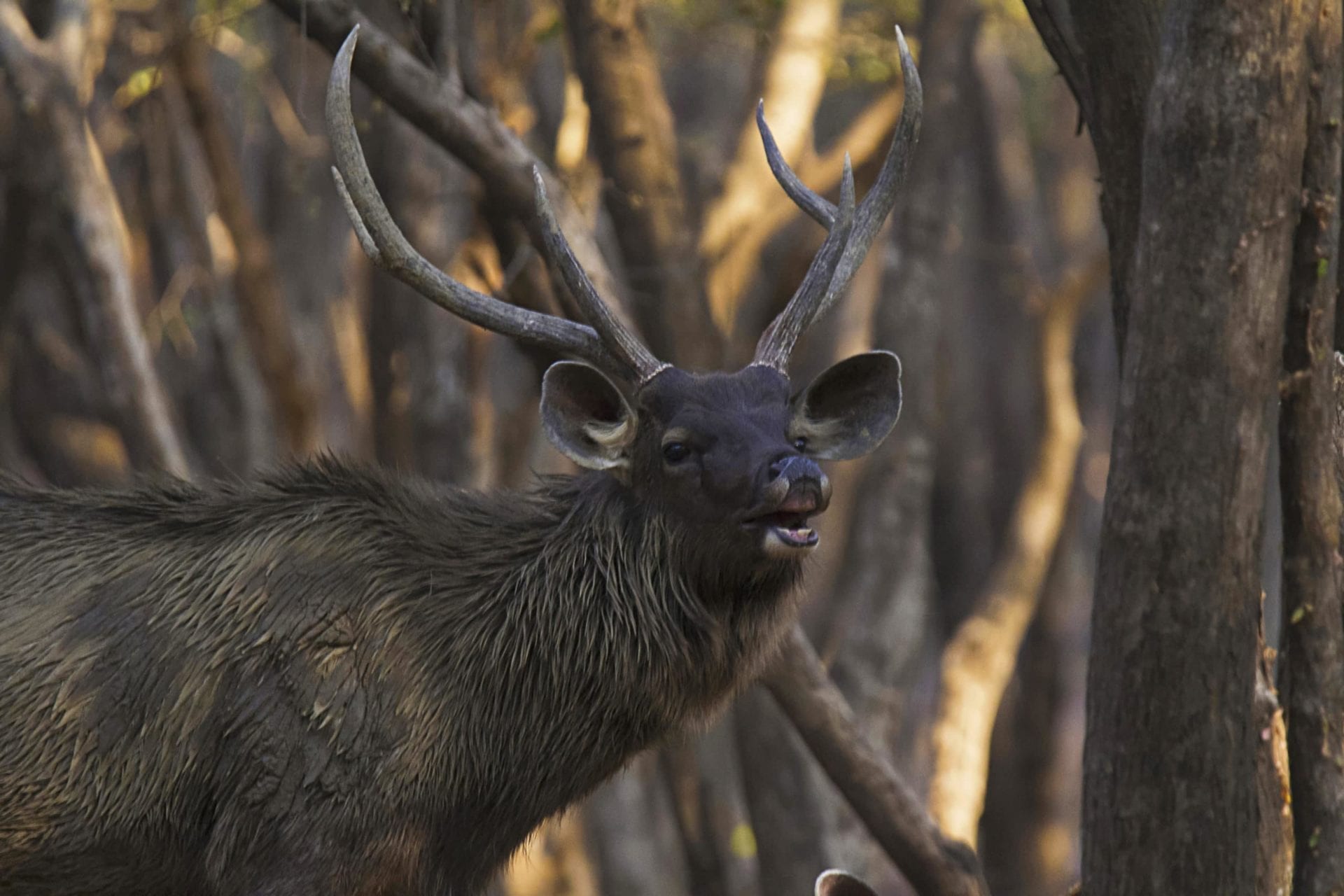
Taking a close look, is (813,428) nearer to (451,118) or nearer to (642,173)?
(451,118)

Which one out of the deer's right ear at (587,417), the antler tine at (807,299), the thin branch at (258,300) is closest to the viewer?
the deer's right ear at (587,417)

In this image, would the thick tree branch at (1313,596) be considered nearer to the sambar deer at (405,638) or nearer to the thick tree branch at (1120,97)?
the thick tree branch at (1120,97)

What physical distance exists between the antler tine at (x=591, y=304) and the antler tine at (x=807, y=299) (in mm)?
394

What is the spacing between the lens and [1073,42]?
5.58m

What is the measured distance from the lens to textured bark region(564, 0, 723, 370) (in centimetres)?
833

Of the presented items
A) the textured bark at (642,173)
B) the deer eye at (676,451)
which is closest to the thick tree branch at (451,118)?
the textured bark at (642,173)

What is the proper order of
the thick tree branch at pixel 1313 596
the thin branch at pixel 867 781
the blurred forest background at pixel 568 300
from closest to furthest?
the thick tree branch at pixel 1313 596, the thin branch at pixel 867 781, the blurred forest background at pixel 568 300

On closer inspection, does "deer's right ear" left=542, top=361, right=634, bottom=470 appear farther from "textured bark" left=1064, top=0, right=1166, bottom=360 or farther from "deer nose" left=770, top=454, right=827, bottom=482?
"textured bark" left=1064, top=0, right=1166, bottom=360

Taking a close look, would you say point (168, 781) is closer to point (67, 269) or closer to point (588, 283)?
point (588, 283)

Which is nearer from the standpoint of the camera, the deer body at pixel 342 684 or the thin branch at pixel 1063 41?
the deer body at pixel 342 684

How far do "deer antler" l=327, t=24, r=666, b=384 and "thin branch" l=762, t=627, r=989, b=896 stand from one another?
195 cm

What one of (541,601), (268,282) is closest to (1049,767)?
(268,282)

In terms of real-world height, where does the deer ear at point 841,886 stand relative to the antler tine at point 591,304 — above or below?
below

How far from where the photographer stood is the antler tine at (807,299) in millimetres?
5812
